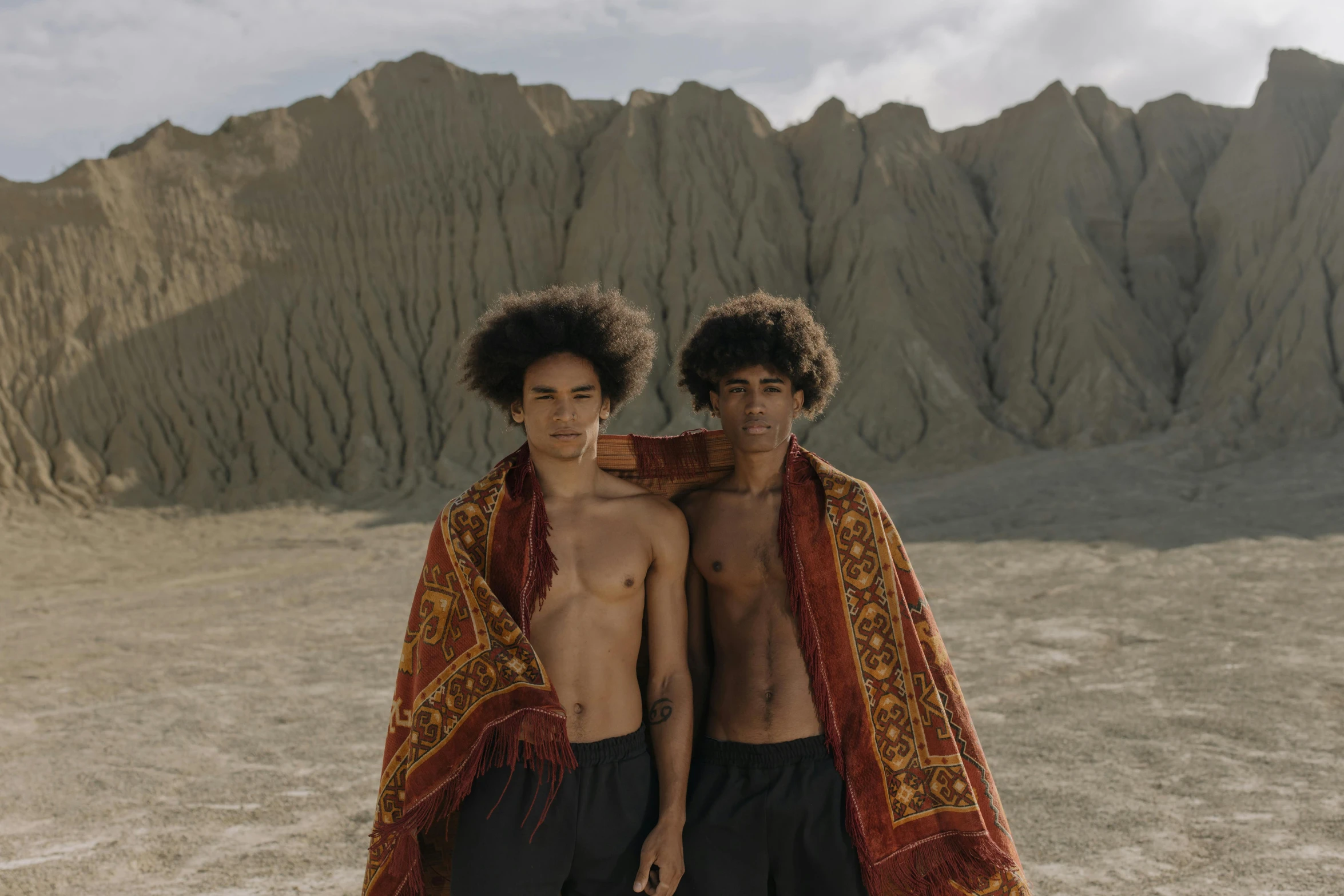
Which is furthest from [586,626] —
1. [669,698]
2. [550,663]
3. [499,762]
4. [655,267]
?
[655,267]

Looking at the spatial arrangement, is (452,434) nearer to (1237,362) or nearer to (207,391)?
(207,391)

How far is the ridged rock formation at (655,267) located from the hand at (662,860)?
20167 millimetres

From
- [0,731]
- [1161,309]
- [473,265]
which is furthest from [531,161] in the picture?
[0,731]

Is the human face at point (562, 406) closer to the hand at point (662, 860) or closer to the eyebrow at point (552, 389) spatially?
the eyebrow at point (552, 389)

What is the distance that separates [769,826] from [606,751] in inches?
19.4

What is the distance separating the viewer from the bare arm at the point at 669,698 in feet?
9.18

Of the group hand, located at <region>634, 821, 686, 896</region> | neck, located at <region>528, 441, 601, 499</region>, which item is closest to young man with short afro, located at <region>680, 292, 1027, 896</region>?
hand, located at <region>634, 821, 686, 896</region>

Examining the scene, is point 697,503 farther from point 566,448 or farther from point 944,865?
point 944,865

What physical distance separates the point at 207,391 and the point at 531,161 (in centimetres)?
1051

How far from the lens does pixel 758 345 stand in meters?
3.24

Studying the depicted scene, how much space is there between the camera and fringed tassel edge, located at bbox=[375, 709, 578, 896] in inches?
110

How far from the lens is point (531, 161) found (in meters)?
29.6

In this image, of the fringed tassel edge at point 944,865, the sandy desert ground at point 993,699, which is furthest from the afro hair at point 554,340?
the sandy desert ground at point 993,699

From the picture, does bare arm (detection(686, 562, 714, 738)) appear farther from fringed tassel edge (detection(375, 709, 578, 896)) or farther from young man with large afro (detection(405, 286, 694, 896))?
fringed tassel edge (detection(375, 709, 578, 896))
